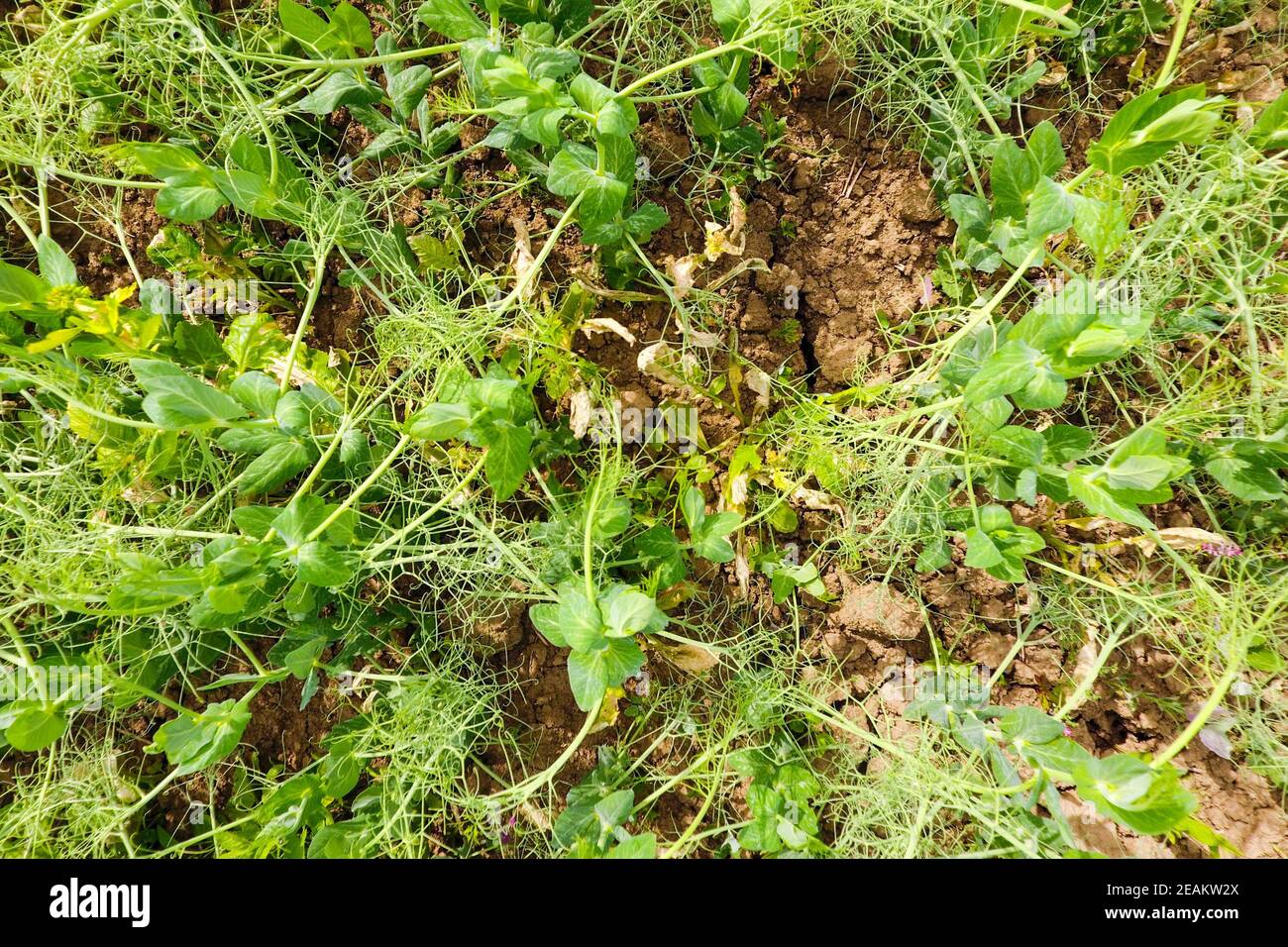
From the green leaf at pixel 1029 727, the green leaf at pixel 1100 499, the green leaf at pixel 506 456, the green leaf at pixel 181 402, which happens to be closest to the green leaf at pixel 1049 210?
the green leaf at pixel 1100 499

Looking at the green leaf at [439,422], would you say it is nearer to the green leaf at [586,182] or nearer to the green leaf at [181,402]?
the green leaf at [181,402]

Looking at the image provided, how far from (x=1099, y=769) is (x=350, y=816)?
1.43 meters

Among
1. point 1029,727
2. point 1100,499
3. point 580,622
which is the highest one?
point 1100,499

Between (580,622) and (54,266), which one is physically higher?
(54,266)

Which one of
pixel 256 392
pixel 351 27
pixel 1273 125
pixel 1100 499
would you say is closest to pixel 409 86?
pixel 351 27

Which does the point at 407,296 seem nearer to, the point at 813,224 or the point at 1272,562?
the point at 813,224

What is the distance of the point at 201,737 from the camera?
132cm

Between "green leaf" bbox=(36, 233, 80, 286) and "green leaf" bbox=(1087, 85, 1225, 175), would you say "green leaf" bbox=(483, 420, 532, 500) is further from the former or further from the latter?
"green leaf" bbox=(1087, 85, 1225, 175)

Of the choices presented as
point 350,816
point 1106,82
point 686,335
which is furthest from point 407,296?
point 1106,82

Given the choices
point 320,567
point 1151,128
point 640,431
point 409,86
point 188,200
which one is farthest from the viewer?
point 640,431

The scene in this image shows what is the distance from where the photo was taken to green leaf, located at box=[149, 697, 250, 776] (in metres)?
1.31

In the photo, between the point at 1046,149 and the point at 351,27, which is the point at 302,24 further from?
the point at 1046,149

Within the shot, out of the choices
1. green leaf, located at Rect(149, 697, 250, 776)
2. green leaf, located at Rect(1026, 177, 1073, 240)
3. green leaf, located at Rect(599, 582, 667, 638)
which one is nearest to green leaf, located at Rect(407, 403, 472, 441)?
green leaf, located at Rect(599, 582, 667, 638)

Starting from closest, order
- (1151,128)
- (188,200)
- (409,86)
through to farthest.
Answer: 1. (1151,128)
2. (188,200)
3. (409,86)
